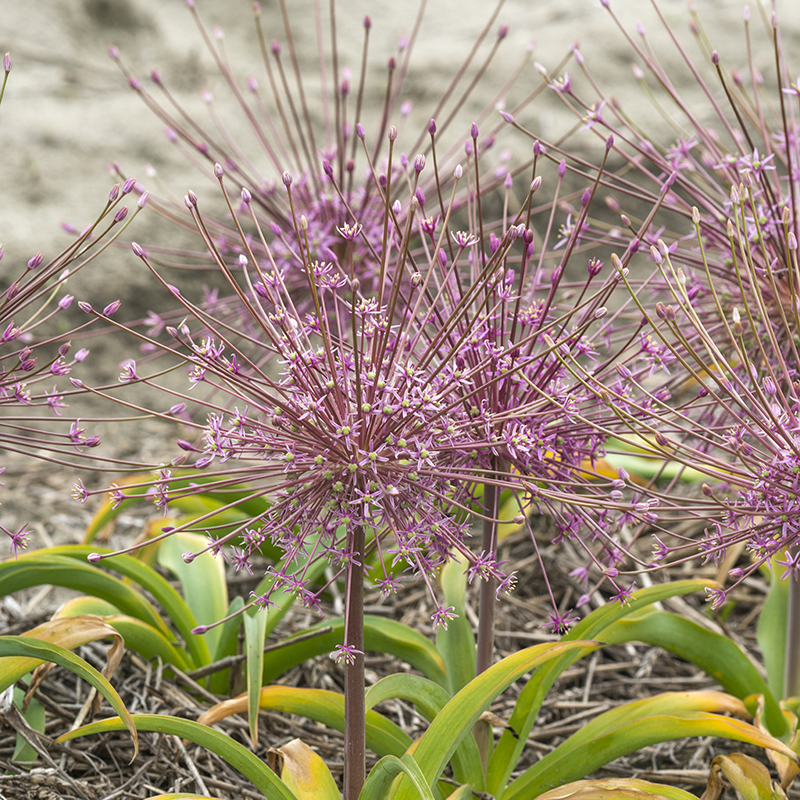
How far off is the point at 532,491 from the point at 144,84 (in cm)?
517

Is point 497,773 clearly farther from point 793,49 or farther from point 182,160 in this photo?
point 793,49

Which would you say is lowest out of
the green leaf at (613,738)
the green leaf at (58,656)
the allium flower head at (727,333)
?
the green leaf at (613,738)

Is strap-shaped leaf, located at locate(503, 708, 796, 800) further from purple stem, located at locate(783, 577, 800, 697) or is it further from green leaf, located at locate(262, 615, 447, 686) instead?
purple stem, located at locate(783, 577, 800, 697)

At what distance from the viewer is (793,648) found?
2348 mm

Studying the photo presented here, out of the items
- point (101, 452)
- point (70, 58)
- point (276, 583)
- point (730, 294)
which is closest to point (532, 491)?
point (276, 583)

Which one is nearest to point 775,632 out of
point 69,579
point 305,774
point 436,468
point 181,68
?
point 436,468

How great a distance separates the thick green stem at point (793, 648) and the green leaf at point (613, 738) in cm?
42

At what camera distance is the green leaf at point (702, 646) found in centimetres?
230

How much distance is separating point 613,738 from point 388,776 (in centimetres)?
65

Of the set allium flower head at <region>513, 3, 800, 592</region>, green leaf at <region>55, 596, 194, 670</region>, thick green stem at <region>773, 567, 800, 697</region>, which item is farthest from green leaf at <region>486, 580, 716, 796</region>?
green leaf at <region>55, 596, 194, 670</region>

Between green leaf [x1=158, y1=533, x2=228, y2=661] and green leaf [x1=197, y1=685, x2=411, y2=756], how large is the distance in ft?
1.90

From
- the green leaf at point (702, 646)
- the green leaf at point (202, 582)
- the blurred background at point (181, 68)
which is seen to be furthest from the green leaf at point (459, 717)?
the blurred background at point (181, 68)

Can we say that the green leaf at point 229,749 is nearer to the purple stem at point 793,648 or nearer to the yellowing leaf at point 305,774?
the yellowing leaf at point 305,774

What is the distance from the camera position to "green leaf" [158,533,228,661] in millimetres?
2705
